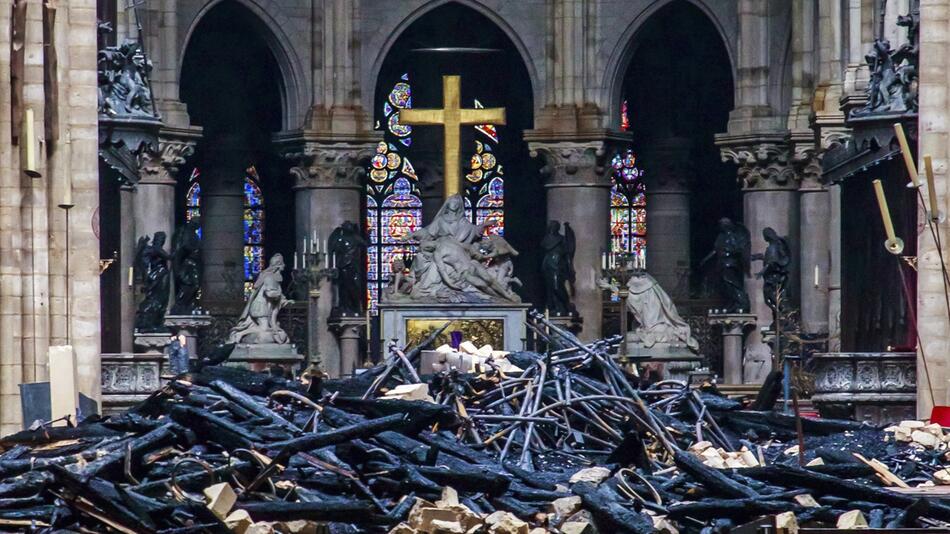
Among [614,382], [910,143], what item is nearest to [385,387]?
[614,382]

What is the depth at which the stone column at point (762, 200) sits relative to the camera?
56344mm

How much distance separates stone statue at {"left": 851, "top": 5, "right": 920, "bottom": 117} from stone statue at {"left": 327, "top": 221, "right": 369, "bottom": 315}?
1727 cm

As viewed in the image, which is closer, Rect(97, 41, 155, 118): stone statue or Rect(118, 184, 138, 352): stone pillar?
Rect(97, 41, 155, 118): stone statue

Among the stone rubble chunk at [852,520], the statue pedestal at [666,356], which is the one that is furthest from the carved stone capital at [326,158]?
the stone rubble chunk at [852,520]

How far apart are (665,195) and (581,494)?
38881 mm

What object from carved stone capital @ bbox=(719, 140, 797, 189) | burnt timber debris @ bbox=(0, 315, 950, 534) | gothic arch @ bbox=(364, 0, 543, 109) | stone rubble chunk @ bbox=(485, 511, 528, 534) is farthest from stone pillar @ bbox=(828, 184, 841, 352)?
stone rubble chunk @ bbox=(485, 511, 528, 534)

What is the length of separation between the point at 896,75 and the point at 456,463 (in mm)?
16780

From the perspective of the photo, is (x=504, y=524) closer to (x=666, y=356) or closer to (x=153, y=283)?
(x=153, y=283)

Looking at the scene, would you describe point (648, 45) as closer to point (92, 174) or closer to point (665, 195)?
point (665, 195)

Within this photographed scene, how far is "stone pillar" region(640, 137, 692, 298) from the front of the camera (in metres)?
62.5

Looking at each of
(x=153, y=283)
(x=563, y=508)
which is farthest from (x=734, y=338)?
(x=563, y=508)

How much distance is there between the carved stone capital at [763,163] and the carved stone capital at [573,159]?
2599 millimetres

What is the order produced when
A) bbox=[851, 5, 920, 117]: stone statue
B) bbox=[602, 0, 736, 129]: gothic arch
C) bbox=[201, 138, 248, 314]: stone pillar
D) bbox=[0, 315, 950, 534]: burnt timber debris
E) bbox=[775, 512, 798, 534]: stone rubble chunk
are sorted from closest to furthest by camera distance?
bbox=[775, 512, 798, 534]: stone rubble chunk
bbox=[0, 315, 950, 534]: burnt timber debris
bbox=[851, 5, 920, 117]: stone statue
bbox=[602, 0, 736, 129]: gothic arch
bbox=[201, 138, 248, 314]: stone pillar

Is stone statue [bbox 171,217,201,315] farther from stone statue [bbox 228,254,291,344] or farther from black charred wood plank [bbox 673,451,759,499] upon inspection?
black charred wood plank [bbox 673,451,759,499]
